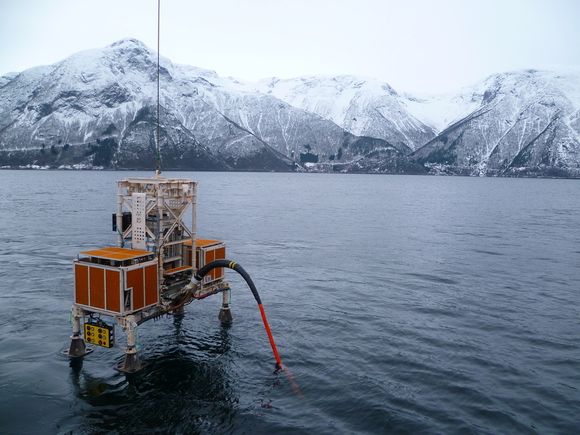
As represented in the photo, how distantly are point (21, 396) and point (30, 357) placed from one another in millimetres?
4680

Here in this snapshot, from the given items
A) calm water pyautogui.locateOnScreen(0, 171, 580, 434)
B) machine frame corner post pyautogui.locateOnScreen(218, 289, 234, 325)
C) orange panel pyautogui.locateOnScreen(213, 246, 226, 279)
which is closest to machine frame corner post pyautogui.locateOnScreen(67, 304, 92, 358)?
calm water pyautogui.locateOnScreen(0, 171, 580, 434)

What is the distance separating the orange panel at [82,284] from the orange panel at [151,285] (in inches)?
114

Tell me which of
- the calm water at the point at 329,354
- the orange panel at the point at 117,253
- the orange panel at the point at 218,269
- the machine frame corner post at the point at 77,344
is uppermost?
the orange panel at the point at 117,253

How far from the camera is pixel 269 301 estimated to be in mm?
40531

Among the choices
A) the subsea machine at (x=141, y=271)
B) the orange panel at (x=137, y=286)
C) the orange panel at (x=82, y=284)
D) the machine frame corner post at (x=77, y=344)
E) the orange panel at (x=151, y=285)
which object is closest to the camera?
the orange panel at (x=137, y=286)

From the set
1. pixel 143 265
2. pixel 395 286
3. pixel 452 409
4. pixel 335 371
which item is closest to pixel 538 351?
pixel 452 409

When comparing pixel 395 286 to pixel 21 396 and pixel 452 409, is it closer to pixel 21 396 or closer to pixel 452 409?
pixel 452 409

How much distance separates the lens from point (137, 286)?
2534 cm

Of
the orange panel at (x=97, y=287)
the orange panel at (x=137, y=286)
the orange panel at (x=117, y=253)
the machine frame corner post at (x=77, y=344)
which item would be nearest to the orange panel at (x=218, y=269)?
the orange panel at (x=117, y=253)

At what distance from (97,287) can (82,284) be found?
3.49 ft

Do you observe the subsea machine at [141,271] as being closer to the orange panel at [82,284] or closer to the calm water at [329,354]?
the orange panel at [82,284]

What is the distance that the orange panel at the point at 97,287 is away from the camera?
81.6ft

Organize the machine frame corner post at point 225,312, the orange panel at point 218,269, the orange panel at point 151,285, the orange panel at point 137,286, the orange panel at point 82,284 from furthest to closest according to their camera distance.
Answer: the machine frame corner post at point 225,312 → the orange panel at point 218,269 → the orange panel at point 151,285 → the orange panel at point 82,284 → the orange panel at point 137,286

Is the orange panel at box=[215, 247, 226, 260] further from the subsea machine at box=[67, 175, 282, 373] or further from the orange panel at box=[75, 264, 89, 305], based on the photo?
the orange panel at box=[75, 264, 89, 305]
